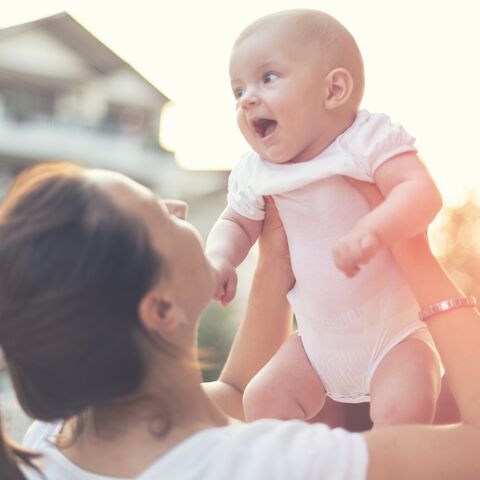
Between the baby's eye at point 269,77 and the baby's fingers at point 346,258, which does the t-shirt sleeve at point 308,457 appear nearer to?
the baby's fingers at point 346,258

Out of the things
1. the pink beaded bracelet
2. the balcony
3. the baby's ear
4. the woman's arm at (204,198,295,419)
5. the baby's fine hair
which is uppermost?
the baby's fine hair

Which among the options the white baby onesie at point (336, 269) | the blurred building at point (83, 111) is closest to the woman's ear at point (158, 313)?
the white baby onesie at point (336, 269)

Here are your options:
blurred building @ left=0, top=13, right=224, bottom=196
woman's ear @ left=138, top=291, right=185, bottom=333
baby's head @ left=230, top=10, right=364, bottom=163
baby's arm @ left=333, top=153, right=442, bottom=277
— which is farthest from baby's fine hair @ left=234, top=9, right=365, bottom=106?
blurred building @ left=0, top=13, right=224, bottom=196

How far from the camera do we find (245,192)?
1.13 m

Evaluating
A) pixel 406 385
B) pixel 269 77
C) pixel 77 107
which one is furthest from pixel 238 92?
pixel 77 107

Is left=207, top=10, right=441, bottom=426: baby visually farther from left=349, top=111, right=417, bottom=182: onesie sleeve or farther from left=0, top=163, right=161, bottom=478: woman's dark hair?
left=0, top=163, right=161, bottom=478: woman's dark hair

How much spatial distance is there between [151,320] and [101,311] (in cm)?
5

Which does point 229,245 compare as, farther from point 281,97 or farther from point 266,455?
point 266,455

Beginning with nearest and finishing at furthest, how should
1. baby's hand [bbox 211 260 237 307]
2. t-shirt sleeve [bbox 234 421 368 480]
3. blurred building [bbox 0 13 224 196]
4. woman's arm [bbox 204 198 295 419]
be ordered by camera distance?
t-shirt sleeve [bbox 234 421 368 480], baby's hand [bbox 211 260 237 307], woman's arm [bbox 204 198 295 419], blurred building [bbox 0 13 224 196]

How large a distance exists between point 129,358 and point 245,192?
337mm

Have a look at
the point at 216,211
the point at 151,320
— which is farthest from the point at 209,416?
the point at 216,211

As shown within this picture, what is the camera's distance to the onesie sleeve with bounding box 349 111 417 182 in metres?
1.00

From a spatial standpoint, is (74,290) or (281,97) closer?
(74,290)

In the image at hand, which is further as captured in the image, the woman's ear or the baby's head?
the baby's head
